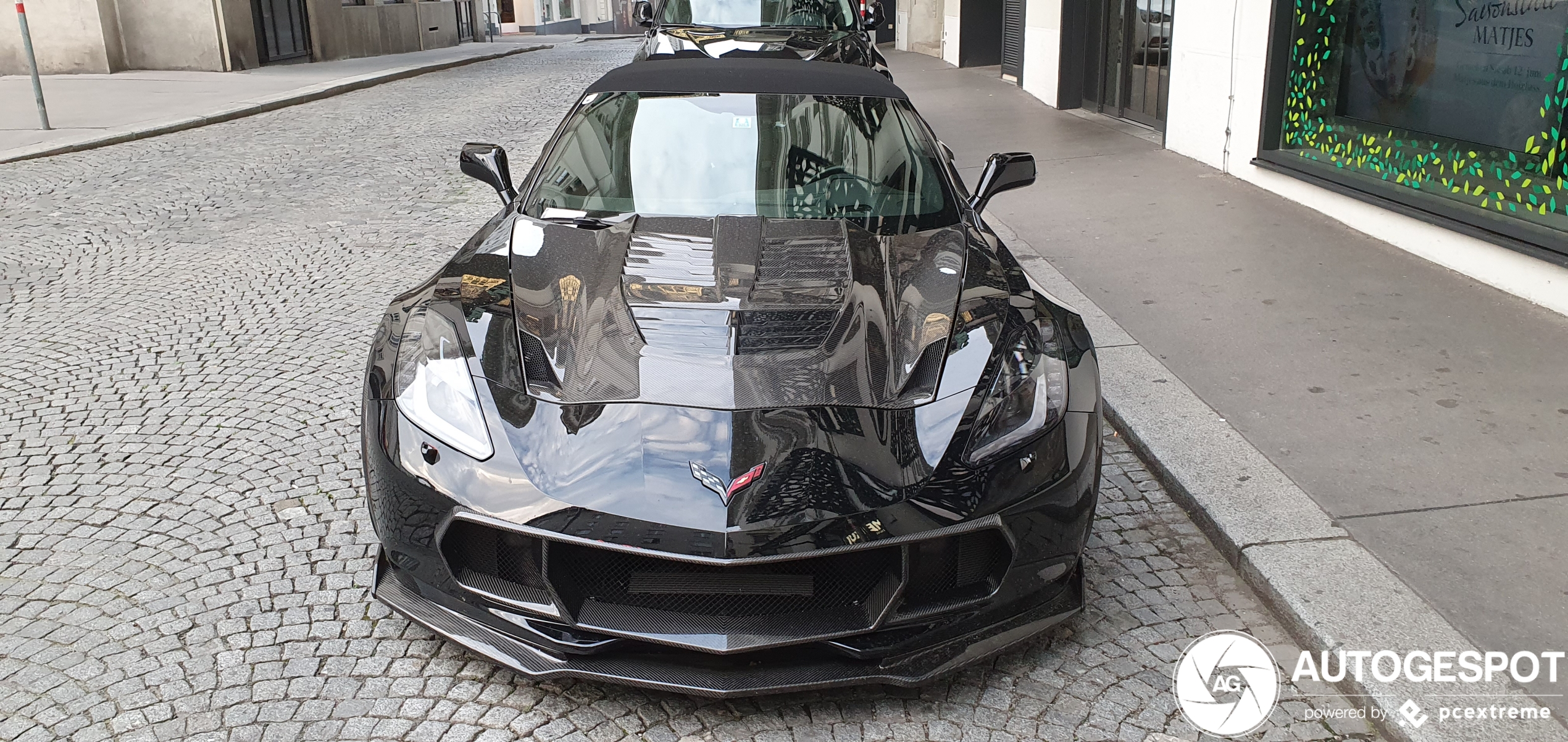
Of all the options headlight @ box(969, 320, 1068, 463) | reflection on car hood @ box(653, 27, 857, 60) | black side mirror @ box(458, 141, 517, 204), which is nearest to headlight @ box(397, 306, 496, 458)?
headlight @ box(969, 320, 1068, 463)

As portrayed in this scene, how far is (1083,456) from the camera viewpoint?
2850 millimetres

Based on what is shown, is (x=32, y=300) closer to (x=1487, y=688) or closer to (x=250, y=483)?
Result: (x=250, y=483)

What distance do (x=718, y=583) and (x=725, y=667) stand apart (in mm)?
191

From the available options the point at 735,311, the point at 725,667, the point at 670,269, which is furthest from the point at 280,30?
the point at 725,667

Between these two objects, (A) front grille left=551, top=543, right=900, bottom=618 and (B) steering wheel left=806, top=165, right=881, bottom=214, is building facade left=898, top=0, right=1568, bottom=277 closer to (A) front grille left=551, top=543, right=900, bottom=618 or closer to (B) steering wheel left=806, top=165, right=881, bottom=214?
(B) steering wheel left=806, top=165, right=881, bottom=214

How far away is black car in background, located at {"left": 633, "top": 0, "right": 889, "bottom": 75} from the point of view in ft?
28.4

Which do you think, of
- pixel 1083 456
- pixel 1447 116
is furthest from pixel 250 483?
pixel 1447 116

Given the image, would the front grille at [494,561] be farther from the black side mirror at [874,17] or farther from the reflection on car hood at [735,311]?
the black side mirror at [874,17]

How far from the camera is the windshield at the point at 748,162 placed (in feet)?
12.3

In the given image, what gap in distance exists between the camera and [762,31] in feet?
30.6

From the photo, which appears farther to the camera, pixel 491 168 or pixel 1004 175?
pixel 491 168

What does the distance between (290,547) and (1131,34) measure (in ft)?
33.0

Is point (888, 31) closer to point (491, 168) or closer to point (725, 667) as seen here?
point (491, 168)

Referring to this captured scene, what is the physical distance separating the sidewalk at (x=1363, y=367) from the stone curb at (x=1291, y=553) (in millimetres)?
51
